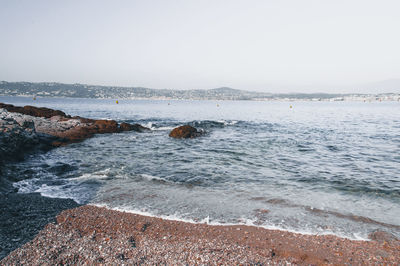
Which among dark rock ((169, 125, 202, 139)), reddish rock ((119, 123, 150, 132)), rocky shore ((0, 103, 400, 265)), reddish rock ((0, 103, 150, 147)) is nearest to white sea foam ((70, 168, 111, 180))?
rocky shore ((0, 103, 400, 265))

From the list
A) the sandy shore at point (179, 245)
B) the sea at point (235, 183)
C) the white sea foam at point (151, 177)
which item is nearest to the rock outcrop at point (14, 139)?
the sea at point (235, 183)

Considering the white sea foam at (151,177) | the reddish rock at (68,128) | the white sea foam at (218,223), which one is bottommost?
the white sea foam at (151,177)

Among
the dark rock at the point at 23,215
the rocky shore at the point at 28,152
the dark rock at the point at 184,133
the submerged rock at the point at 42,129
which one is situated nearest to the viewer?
the dark rock at the point at 23,215

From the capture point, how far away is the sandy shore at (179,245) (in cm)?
460

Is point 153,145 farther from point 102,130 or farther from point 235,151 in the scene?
point 102,130

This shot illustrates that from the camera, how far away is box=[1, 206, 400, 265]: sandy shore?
4602 millimetres

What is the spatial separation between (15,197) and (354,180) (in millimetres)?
13209

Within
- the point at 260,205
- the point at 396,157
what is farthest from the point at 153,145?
the point at 396,157

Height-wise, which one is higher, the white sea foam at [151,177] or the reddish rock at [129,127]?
the reddish rock at [129,127]

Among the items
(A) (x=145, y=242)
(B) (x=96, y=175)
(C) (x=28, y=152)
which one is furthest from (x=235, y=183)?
(C) (x=28, y=152)

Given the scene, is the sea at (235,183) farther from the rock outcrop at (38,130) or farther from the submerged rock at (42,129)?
the submerged rock at (42,129)

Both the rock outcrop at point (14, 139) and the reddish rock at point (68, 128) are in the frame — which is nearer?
the rock outcrop at point (14, 139)

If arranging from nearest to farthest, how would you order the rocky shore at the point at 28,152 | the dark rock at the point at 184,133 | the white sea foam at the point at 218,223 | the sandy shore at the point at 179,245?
the sandy shore at the point at 179,245, the rocky shore at the point at 28,152, the white sea foam at the point at 218,223, the dark rock at the point at 184,133

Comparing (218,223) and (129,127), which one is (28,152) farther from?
(218,223)
